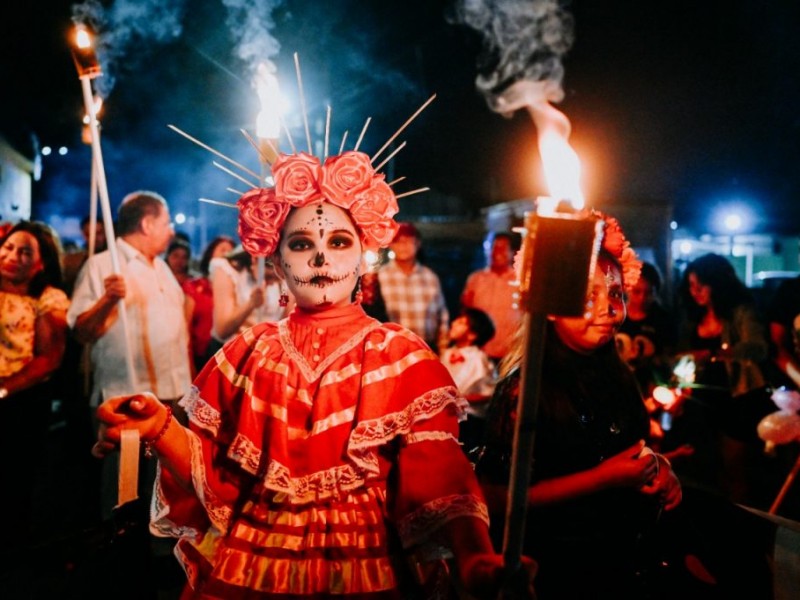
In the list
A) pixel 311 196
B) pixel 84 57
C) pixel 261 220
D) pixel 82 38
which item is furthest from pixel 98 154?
pixel 311 196

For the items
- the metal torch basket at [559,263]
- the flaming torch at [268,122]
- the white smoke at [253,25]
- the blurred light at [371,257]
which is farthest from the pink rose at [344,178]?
the white smoke at [253,25]

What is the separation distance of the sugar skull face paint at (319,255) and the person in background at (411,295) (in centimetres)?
419

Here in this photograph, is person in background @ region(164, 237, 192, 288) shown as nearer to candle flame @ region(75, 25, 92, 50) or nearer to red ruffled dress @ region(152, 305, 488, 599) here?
candle flame @ region(75, 25, 92, 50)

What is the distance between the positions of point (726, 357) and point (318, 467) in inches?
166

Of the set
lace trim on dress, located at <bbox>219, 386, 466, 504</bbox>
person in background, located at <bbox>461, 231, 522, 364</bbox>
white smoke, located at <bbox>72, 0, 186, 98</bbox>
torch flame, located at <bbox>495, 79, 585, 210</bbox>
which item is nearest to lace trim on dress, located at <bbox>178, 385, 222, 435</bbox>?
lace trim on dress, located at <bbox>219, 386, 466, 504</bbox>

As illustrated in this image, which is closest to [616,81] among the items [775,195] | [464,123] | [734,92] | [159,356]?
[734,92]

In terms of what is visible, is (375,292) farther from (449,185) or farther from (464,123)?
(449,185)

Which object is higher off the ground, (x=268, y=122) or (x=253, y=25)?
(x=253, y=25)

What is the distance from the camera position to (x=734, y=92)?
15.0m

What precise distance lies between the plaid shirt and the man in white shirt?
2455 millimetres

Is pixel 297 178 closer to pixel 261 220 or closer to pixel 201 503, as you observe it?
pixel 261 220

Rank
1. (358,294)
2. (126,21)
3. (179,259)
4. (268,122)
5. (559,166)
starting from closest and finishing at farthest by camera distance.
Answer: (559,166) < (358,294) < (268,122) < (126,21) < (179,259)

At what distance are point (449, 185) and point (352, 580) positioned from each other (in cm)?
2046

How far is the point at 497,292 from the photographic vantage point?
284 inches
